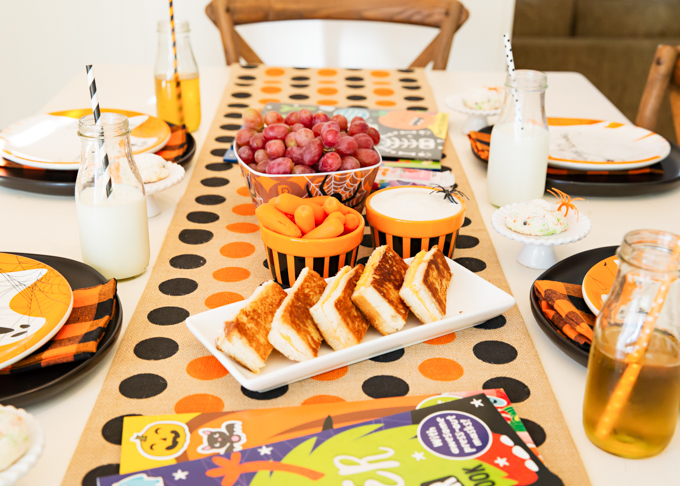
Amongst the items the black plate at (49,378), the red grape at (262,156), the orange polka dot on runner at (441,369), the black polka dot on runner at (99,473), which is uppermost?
the red grape at (262,156)

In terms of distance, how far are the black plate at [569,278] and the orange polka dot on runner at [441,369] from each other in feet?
0.43

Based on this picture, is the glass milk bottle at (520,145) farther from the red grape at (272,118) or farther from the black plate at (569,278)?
the red grape at (272,118)

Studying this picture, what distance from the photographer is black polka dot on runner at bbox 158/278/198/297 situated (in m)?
0.93

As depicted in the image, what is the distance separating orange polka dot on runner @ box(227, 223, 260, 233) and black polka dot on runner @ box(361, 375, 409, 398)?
1.55ft

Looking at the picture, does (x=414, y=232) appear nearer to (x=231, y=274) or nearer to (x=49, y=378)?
(x=231, y=274)

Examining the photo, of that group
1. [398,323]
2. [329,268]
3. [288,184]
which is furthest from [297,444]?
[288,184]

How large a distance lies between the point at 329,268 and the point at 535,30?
3671 mm

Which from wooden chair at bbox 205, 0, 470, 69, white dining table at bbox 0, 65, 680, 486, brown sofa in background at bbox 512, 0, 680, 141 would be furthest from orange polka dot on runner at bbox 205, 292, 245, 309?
brown sofa in background at bbox 512, 0, 680, 141

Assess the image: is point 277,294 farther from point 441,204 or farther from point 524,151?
point 524,151

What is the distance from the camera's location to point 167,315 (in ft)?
2.85

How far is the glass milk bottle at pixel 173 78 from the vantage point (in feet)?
4.77

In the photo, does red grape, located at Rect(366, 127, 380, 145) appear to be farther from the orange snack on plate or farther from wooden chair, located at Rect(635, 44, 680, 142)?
wooden chair, located at Rect(635, 44, 680, 142)

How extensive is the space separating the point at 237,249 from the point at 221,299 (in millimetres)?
167

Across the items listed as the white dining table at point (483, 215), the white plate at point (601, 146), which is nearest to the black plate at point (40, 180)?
the white dining table at point (483, 215)
